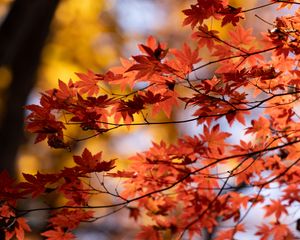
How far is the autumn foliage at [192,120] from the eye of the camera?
1460 mm

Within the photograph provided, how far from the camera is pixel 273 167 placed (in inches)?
80.7

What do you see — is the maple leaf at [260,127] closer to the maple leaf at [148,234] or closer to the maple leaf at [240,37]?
the maple leaf at [240,37]

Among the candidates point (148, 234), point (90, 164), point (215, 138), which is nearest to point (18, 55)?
point (148, 234)

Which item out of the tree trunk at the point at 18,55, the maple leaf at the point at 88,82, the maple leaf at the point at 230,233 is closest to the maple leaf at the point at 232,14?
the maple leaf at the point at 88,82

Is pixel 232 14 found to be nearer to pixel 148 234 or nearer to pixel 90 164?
pixel 90 164

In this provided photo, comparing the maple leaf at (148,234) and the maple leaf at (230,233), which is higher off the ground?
the maple leaf at (230,233)

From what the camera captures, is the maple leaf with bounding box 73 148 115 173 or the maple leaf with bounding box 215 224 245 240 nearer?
the maple leaf with bounding box 73 148 115 173

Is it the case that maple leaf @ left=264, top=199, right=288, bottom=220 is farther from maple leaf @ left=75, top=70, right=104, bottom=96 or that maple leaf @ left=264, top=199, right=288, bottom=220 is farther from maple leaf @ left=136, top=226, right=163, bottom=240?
maple leaf @ left=75, top=70, right=104, bottom=96

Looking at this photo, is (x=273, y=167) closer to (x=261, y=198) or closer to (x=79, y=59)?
(x=261, y=198)

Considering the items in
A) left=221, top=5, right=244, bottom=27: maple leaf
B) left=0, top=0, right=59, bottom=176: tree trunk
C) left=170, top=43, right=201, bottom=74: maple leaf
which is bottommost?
left=170, top=43, right=201, bottom=74: maple leaf

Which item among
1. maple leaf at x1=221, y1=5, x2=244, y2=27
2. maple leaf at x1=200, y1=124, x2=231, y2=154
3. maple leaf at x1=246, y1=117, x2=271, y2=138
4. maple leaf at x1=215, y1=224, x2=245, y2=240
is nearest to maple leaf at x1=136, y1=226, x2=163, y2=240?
maple leaf at x1=215, y1=224, x2=245, y2=240

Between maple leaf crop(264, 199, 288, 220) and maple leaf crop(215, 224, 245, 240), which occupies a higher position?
maple leaf crop(264, 199, 288, 220)

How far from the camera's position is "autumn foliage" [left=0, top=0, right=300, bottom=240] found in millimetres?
1460

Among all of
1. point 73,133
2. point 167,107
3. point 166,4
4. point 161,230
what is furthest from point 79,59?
point 167,107
